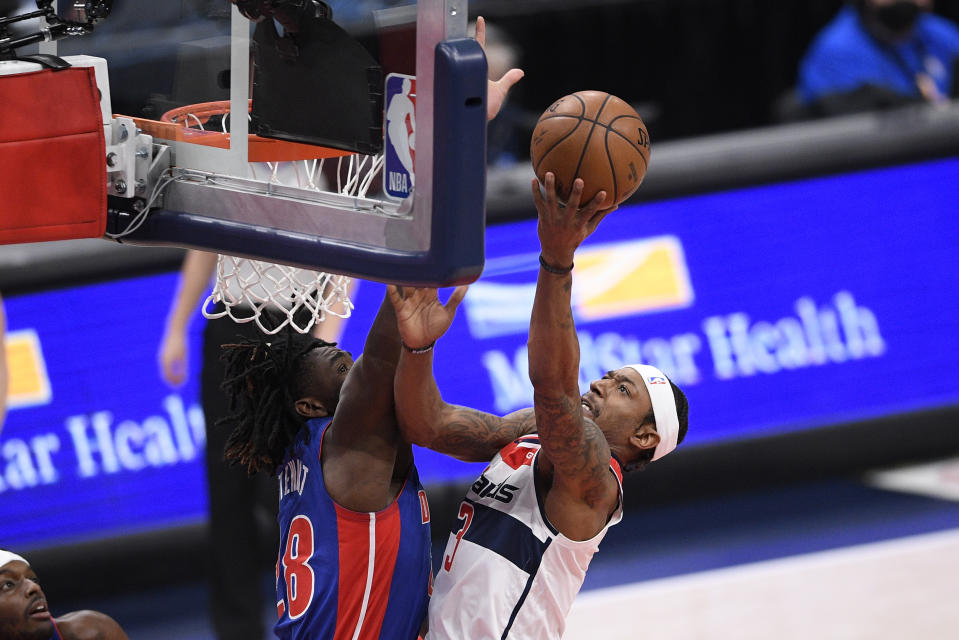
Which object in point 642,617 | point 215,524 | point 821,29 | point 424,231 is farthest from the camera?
point 821,29

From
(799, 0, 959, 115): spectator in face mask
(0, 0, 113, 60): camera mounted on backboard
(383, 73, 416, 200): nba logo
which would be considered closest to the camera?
(383, 73, 416, 200): nba logo

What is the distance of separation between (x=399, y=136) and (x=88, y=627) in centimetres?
200

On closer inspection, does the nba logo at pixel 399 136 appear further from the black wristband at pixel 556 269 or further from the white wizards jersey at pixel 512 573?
the white wizards jersey at pixel 512 573

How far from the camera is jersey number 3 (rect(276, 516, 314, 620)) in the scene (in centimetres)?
327

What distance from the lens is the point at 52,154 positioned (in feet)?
9.34

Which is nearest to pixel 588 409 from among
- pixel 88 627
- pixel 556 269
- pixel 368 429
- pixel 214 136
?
pixel 368 429

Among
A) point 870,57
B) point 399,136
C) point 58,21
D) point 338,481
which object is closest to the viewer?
point 399,136

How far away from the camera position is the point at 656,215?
21.0 feet

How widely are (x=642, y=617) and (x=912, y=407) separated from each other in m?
2.09

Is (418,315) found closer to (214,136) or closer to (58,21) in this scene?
(214,136)

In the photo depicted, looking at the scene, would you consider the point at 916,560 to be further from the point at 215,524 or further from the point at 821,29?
the point at 821,29

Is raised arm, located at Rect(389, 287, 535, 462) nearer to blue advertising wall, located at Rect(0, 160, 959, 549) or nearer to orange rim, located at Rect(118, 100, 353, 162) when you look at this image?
orange rim, located at Rect(118, 100, 353, 162)

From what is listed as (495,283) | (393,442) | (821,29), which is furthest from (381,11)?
(821,29)

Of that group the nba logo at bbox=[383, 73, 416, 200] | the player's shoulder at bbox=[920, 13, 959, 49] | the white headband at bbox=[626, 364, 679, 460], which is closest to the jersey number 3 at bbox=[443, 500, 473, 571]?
the white headband at bbox=[626, 364, 679, 460]
